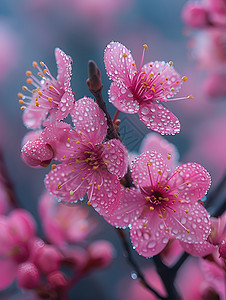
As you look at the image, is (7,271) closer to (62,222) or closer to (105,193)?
(62,222)

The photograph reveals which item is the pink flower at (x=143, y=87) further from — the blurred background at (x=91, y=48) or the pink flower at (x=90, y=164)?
the blurred background at (x=91, y=48)

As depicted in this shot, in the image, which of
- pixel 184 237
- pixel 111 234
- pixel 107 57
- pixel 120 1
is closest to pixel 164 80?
pixel 107 57

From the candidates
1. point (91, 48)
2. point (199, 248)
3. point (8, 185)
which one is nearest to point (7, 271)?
point (8, 185)

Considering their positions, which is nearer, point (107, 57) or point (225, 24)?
point (107, 57)

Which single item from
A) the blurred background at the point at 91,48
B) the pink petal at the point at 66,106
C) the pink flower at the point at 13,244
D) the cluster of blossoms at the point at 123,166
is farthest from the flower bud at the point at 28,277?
the blurred background at the point at 91,48

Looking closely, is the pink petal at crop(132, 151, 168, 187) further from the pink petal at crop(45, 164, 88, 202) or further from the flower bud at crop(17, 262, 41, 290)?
the flower bud at crop(17, 262, 41, 290)

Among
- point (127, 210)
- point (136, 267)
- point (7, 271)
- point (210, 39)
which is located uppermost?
point (210, 39)

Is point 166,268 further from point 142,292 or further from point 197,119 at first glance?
point 197,119
